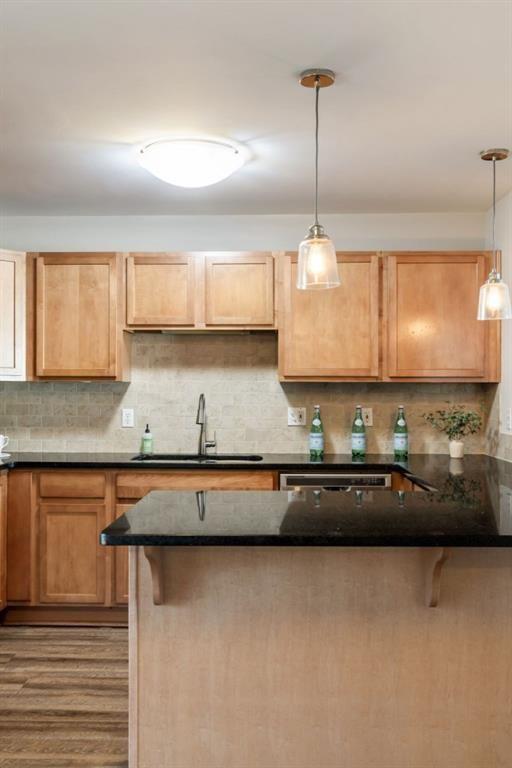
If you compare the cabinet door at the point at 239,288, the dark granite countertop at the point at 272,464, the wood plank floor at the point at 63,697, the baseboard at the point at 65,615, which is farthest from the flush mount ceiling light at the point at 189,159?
the baseboard at the point at 65,615

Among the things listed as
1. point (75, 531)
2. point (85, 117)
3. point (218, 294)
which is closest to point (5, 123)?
point (85, 117)

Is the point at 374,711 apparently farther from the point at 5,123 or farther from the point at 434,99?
the point at 5,123

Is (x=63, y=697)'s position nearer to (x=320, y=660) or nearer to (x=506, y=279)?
(x=320, y=660)

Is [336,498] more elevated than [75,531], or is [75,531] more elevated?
[336,498]

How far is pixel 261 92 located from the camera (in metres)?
2.49

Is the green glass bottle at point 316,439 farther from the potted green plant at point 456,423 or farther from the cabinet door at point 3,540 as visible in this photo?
the cabinet door at point 3,540

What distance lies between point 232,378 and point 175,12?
2.61 meters

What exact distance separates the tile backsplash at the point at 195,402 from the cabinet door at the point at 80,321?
360mm

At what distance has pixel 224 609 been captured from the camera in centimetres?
204

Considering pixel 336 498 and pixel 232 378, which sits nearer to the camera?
pixel 336 498

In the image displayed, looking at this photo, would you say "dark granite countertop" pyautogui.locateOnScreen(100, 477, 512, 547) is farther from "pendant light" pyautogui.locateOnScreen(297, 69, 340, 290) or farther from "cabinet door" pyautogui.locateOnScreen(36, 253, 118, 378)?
"cabinet door" pyautogui.locateOnScreen(36, 253, 118, 378)

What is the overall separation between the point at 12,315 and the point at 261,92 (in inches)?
86.0

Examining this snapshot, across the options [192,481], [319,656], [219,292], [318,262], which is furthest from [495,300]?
→ [192,481]

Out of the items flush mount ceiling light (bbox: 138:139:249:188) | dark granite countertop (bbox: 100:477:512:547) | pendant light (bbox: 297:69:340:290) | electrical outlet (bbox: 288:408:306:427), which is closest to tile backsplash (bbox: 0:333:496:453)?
electrical outlet (bbox: 288:408:306:427)
